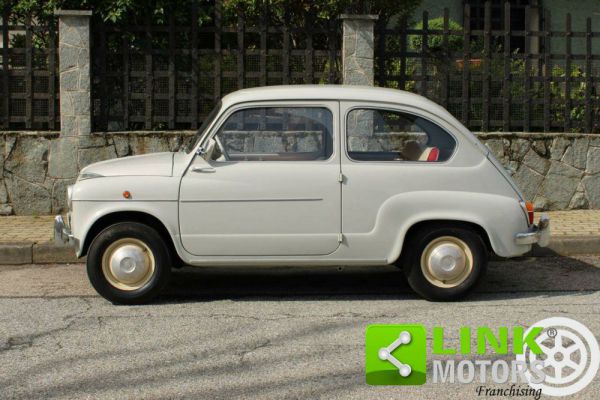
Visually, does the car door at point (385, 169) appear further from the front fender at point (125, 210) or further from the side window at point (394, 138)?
the front fender at point (125, 210)

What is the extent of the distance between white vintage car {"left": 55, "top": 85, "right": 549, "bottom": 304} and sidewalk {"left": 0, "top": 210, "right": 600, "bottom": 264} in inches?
77.0

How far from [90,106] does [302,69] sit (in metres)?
2.62

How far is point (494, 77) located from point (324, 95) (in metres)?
5.25

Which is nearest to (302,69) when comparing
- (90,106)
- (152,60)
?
(152,60)

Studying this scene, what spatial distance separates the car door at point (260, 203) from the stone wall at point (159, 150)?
4304mm

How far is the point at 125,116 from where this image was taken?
39.5 ft

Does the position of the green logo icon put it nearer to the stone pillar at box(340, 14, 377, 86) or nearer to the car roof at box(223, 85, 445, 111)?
the car roof at box(223, 85, 445, 111)

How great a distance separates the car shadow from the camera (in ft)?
26.6

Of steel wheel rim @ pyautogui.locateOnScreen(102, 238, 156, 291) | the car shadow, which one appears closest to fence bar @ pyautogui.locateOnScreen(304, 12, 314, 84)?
the car shadow

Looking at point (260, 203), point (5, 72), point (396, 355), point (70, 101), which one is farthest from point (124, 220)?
point (5, 72)

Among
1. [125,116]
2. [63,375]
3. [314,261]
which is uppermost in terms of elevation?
[125,116]

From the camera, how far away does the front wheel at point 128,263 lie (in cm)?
754

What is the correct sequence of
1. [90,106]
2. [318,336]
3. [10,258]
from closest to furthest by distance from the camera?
[318,336], [10,258], [90,106]

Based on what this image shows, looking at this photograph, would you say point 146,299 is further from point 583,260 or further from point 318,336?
point 583,260
